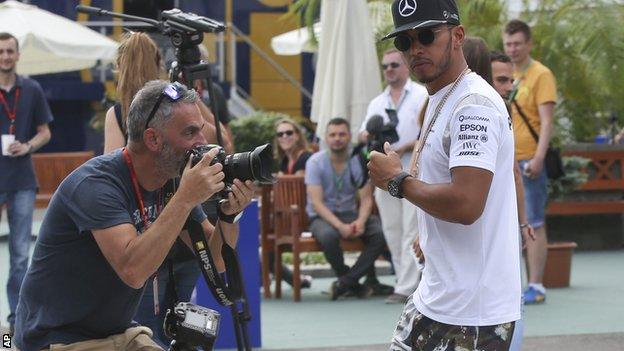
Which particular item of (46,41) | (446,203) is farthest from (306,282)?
(46,41)

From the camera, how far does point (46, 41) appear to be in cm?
1792

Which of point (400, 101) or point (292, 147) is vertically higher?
point (400, 101)

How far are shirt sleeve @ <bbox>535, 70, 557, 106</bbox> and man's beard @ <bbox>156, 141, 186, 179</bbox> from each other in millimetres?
5657

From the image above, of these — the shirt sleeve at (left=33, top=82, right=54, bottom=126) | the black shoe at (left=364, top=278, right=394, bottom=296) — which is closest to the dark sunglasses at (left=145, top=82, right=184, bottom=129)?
the shirt sleeve at (left=33, top=82, right=54, bottom=126)

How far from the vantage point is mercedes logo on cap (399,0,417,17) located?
4.13m

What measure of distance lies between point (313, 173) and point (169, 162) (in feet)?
20.8

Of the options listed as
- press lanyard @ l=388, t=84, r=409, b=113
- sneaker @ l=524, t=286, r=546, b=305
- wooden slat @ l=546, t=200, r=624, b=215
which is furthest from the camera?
wooden slat @ l=546, t=200, r=624, b=215

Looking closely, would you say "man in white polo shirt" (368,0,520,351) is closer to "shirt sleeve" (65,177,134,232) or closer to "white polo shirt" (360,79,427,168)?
"shirt sleeve" (65,177,134,232)

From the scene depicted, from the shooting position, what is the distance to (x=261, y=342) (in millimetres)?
8367

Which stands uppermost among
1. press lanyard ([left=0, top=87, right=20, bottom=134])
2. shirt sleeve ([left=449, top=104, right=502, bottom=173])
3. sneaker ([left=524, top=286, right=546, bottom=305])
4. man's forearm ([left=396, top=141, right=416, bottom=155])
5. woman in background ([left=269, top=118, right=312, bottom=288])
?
shirt sleeve ([left=449, top=104, right=502, bottom=173])

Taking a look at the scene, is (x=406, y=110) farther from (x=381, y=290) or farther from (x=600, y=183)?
(x=600, y=183)

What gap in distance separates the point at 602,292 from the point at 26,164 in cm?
466

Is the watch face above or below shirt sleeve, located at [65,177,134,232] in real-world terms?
above

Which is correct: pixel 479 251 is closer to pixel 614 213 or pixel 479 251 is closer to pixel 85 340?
pixel 85 340
